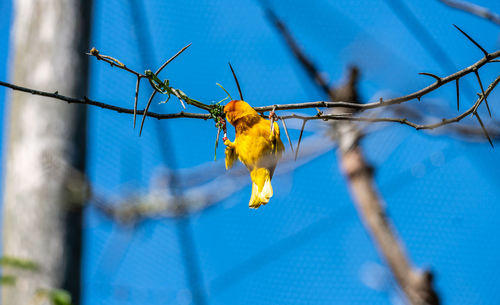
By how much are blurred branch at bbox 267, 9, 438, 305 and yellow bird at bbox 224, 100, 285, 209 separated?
1154 mm

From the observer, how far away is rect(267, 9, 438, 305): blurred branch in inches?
112

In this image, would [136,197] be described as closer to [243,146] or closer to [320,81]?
[320,81]

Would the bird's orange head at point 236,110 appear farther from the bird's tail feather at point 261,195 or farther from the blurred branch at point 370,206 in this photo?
the blurred branch at point 370,206

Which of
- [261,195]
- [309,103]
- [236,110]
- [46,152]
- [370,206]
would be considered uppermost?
[370,206]

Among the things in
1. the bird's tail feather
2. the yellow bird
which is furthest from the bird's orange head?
the bird's tail feather

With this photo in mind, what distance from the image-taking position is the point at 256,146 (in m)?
1.38

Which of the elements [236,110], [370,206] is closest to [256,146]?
[236,110]

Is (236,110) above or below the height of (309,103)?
above

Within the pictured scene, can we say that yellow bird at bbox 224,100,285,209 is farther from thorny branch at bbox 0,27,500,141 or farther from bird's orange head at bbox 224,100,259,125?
thorny branch at bbox 0,27,500,141

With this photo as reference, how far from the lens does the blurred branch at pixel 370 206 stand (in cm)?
283

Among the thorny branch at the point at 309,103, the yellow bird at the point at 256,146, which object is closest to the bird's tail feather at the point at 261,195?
the yellow bird at the point at 256,146

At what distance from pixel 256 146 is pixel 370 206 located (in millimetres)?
2243

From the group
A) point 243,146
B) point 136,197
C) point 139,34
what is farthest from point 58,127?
point 136,197

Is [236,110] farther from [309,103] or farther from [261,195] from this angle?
[309,103]
